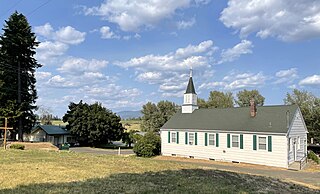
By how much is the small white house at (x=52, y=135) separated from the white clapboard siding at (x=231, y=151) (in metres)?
25.9

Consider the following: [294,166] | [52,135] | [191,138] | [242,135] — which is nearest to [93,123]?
[52,135]

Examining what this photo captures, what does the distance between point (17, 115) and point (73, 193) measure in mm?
30820

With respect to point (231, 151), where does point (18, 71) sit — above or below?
above

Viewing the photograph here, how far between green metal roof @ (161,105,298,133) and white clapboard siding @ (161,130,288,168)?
0.78 metres

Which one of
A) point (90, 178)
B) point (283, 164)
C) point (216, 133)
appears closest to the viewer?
point (90, 178)

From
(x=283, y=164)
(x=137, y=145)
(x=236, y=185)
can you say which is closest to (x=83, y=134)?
(x=137, y=145)

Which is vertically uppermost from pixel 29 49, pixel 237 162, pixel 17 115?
pixel 29 49

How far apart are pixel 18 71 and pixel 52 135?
20163 millimetres

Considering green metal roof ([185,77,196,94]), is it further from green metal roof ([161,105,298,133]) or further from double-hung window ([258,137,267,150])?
double-hung window ([258,137,267,150])

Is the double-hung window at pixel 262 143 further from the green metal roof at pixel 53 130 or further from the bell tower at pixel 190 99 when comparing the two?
the green metal roof at pixel 53 130

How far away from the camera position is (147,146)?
3347cm

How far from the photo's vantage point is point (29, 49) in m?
36.8

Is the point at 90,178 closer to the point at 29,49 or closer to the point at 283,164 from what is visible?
the point at 283,164

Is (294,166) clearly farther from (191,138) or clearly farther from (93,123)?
(93,123)
